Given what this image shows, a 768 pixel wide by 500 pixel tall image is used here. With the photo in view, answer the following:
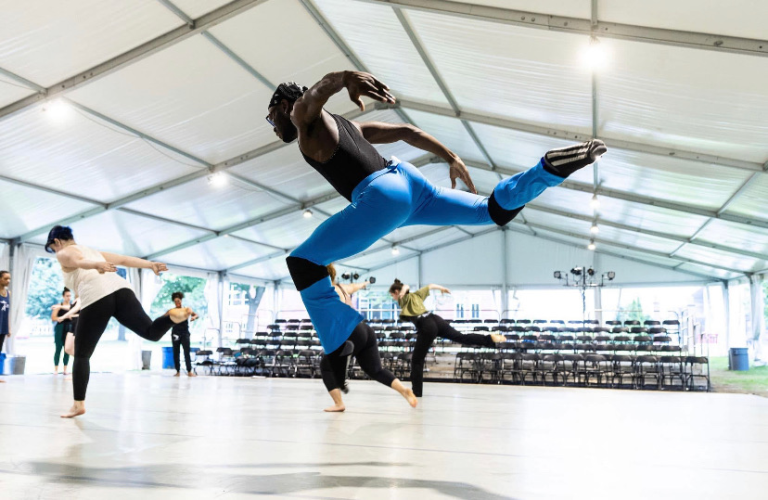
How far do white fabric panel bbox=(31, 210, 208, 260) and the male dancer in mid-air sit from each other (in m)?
11.5

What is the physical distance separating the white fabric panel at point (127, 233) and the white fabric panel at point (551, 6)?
32.4 feet

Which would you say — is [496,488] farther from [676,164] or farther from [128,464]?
[676,164]

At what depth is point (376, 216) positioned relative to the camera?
200 cm

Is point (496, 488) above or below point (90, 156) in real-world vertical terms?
below

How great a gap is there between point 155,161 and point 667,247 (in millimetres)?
14838

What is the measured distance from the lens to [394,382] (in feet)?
13.9

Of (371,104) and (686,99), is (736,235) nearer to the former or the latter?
(686,99)

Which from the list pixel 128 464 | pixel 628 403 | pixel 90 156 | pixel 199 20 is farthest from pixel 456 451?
pixel 90 156

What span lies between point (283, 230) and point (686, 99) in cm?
1244

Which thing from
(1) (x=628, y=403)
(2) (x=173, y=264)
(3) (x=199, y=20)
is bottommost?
(1) (x=628, y=403)

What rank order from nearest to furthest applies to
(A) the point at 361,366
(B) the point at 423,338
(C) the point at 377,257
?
1. (A) the point at 361,366
2. (B) the point at 423,338
3. (C) the point at 377,257

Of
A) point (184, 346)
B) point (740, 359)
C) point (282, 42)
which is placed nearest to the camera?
point (282, 42)

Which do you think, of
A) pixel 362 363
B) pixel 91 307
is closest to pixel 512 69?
pixel 362 363

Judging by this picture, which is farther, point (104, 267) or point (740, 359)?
point (740, 359)
